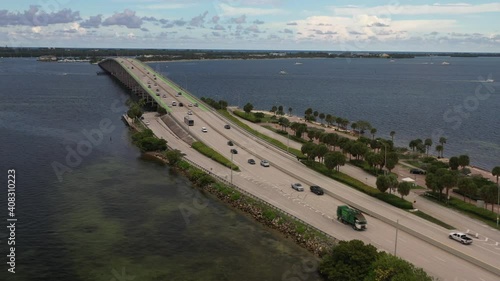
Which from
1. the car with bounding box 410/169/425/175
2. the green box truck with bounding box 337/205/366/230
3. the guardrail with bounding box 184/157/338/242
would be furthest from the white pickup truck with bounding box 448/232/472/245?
the car with bounding box 410/169/425/175

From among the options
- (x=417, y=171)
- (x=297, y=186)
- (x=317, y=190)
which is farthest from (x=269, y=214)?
(x=417, y=171)

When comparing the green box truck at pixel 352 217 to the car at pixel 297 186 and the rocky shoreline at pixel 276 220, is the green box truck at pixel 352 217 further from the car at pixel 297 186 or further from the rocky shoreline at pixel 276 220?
the car at pixel 297 186

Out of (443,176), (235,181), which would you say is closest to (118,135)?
(235,181)

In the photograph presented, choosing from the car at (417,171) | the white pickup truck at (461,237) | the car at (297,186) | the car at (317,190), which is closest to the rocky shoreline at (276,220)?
the car at (297,186)

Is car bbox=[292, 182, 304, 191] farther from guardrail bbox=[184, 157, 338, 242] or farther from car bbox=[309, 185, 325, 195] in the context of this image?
guardrail bbox=[184, 157, 338, 242]

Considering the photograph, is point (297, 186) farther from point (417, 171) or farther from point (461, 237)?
point (417, 171)

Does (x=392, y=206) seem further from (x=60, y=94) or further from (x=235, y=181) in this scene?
(x=60, y=94)
